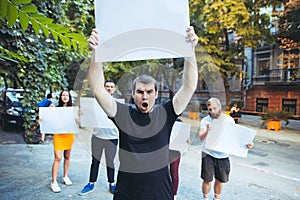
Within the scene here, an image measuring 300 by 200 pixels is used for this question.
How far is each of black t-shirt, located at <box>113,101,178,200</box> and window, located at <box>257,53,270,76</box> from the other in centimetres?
1682

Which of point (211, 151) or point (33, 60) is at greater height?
point (33, 60)

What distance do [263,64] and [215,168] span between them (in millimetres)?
15926

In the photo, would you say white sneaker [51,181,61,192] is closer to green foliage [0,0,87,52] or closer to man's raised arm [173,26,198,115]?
man's raised arm [173,26,198,115]

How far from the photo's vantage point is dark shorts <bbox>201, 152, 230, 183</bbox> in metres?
2.87

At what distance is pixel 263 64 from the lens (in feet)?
Answer: 55.2

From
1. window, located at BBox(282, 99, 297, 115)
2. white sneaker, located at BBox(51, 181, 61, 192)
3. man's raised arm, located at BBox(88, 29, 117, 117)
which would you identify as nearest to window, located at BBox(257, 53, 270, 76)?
window, located at BBox(282, 99, 297, 115)

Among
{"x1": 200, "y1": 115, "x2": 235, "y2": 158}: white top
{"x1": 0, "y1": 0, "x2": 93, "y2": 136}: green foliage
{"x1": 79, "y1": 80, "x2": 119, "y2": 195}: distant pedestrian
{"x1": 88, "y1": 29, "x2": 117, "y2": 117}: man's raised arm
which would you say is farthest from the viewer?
{"x1": 79, "y1": 80, "x2": 119, "y2": 195}: distant pedestrian

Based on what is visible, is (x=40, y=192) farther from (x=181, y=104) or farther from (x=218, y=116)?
(x=181, y=104)

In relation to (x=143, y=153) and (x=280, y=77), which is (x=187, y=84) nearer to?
(x=143, y=153)

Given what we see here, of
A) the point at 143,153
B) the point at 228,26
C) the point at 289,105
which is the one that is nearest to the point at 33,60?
the point at 143,153

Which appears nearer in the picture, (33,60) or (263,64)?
(33,60)

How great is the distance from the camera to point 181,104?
1.42 metres

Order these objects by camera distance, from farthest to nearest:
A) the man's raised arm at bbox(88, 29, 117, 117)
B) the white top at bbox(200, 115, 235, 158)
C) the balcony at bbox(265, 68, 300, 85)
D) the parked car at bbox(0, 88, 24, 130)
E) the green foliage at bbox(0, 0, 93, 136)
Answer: the balcony at bbox(265, 68, 300, 85)
the parked car at bbox(0, 88, 24, 130)
the white top at bbox(200, 115, 235, 158)
the green foliage at bbox(0, 0, 93, 136)
the man's raised arm at bbox(88, 29, 117, 117)

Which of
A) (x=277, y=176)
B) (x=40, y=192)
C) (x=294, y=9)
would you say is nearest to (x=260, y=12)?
(x=294, y=9)
